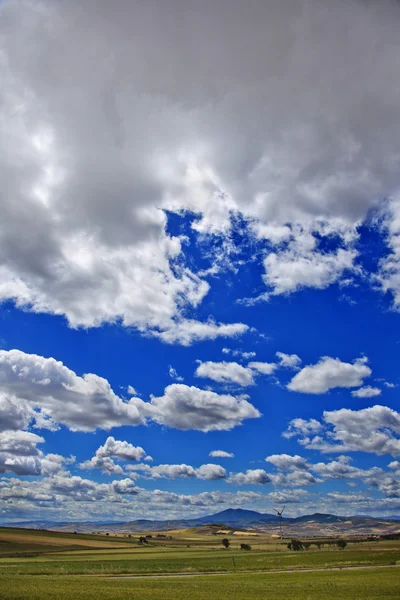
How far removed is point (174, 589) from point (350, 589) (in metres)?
23.3

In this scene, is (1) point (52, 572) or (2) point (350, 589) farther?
(1) point (52, 572)

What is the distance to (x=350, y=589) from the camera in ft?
187

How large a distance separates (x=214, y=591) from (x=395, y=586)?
80.7 feet

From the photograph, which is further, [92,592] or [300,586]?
[300,586]

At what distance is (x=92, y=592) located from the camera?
52531 mm

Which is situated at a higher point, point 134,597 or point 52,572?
point 134,597

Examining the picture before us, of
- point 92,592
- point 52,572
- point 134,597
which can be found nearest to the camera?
point 134,597

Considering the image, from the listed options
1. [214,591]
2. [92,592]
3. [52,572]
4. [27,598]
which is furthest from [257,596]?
[52,572]

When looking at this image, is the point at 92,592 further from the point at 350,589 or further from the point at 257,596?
the point at 350,589

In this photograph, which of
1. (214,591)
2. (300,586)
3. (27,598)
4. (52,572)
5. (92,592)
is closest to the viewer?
(27,598)

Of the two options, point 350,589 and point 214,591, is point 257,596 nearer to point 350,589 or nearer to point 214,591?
point 214,591

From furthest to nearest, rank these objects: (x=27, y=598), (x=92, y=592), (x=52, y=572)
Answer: (x=52, y=572)
(x=92, y=592)
(x=27, y=598)

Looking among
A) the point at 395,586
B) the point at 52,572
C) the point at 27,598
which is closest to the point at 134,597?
the point at 27,598

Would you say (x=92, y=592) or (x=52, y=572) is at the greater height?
(x=92, y=592)
